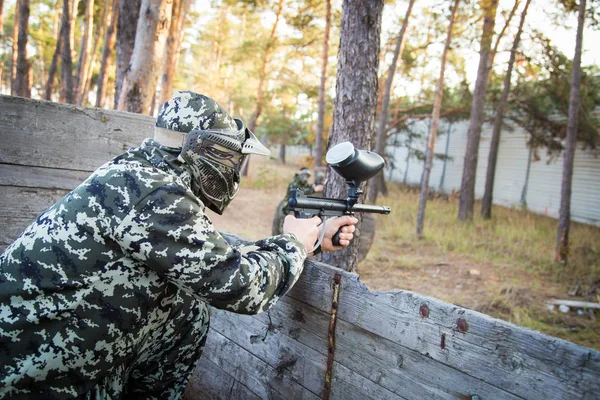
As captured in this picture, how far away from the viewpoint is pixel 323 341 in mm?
2285

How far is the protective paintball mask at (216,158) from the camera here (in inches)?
77.5

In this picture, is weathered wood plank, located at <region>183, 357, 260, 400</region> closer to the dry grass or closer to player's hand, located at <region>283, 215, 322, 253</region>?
player's hand, located at <region>283, 215, 322, 253</region>

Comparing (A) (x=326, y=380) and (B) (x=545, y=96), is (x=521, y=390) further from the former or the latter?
(B) (x=545, y=96)

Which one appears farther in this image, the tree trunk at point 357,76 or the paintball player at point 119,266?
the tree trunk at point 357,76

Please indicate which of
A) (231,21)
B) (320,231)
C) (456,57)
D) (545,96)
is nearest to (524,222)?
(545,96)

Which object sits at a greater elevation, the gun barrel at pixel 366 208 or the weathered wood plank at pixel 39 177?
the gun barrel at pixel 366 208

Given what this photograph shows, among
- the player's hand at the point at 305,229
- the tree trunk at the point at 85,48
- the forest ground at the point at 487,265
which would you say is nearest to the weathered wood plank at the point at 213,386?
the player's hand at the point at 305,229

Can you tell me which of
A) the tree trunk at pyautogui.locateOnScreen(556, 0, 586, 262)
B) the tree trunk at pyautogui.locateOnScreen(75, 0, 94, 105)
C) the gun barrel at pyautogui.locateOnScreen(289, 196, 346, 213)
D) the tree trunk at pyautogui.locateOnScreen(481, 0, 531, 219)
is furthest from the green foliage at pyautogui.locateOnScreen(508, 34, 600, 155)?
the gun barrel at pyautogui.locateOnScreen(289, 196, 346, 213)

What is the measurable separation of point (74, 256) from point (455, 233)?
10835 mm

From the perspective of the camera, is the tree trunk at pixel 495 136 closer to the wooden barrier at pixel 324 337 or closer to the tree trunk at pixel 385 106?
the tree trunk at pixel 385 106

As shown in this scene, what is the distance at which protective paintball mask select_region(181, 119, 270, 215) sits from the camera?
6.46 ft

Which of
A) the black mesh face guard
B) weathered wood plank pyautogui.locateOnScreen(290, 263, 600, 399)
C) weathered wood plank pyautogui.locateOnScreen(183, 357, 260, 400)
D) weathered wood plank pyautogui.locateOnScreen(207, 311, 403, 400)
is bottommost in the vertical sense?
weathered wood plank pyautogui.locateOnScreen(183, 357, 260, 400)

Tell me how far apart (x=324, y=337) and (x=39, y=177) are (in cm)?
233

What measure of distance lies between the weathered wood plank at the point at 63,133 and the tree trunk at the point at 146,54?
2.06 m
